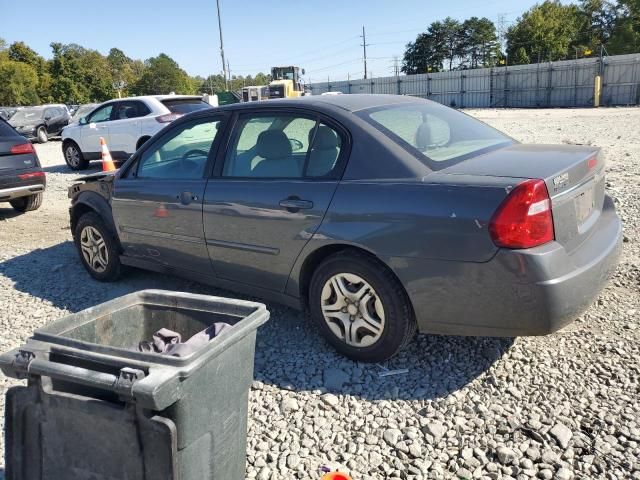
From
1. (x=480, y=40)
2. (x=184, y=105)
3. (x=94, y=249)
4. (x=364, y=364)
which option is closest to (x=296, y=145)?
(x=364, y=364)

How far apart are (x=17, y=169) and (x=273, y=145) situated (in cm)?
608

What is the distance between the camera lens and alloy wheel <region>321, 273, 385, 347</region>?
338cm

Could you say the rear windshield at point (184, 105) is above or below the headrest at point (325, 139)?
above

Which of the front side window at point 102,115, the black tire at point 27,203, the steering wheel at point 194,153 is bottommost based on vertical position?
the black tire at point 27,203

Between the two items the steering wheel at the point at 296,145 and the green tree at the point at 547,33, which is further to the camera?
the green tree at the point at 547,33

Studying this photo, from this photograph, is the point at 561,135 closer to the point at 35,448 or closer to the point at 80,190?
the point at 80,190

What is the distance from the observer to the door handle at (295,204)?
354 cm

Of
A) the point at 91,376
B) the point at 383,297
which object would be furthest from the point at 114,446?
the point at 383,297

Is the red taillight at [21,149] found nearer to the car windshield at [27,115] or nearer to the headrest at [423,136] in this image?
the headrest at [423,136]

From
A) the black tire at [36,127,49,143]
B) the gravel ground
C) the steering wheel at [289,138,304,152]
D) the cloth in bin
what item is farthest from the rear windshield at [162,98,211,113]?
the black tire at [36,127,49,143]

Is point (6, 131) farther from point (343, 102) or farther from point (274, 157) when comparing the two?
point (343, 102)

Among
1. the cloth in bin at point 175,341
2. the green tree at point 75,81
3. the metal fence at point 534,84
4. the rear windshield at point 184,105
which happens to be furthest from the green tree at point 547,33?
the cloth in bin at point 175,341

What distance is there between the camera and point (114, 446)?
194cm

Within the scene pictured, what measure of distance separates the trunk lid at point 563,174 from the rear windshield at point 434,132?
13cm
